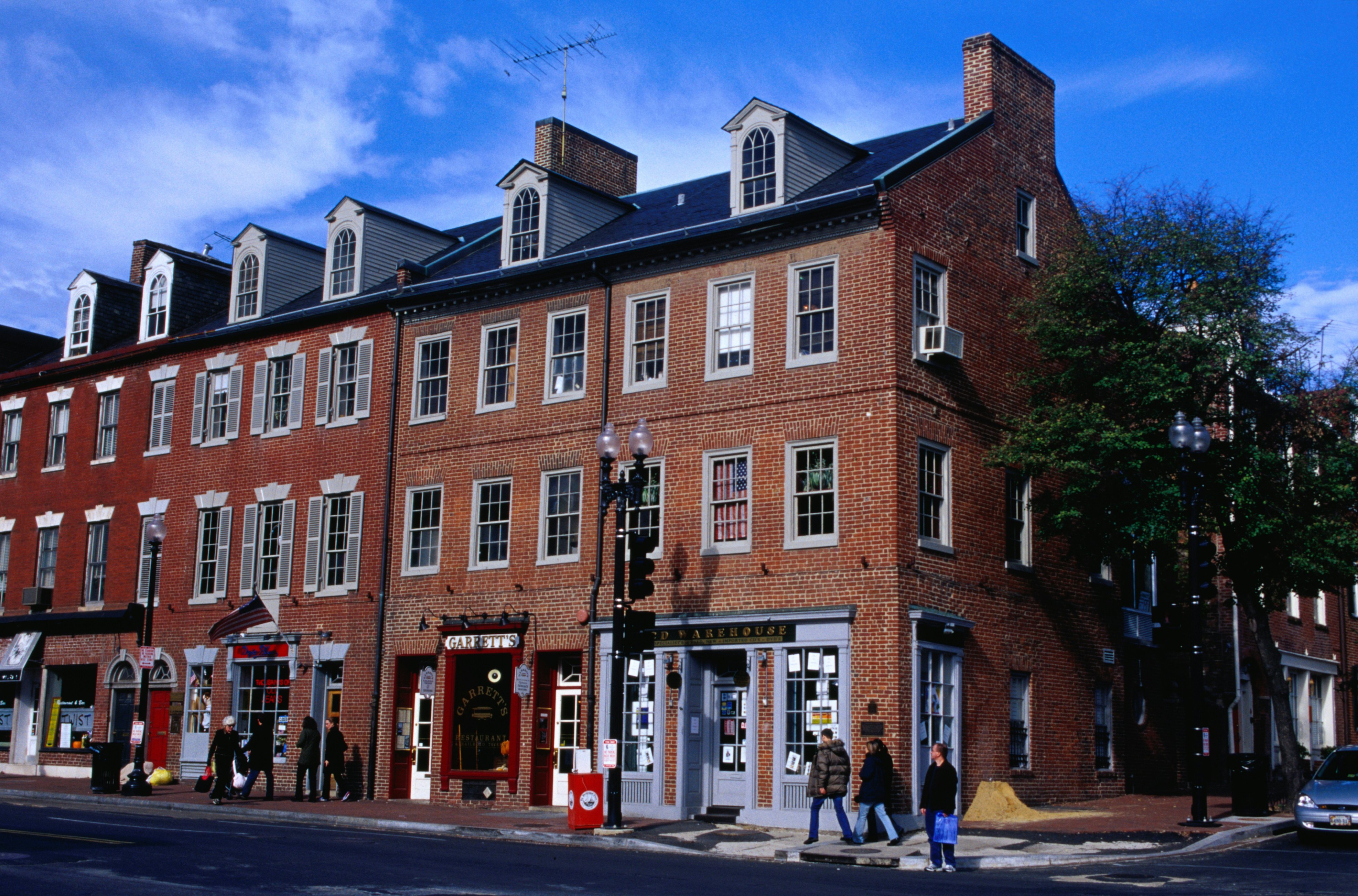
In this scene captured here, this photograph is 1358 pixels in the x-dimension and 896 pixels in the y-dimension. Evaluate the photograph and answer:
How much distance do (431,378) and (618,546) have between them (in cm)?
970

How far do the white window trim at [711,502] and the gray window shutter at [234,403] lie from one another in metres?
13.5

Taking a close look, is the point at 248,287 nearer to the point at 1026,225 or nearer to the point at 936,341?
the point at 936,341

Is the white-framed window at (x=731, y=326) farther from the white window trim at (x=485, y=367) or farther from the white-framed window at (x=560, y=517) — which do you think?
the white window trim at (x=485, y=367)

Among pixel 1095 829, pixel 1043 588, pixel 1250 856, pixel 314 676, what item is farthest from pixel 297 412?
pixel 1250 856

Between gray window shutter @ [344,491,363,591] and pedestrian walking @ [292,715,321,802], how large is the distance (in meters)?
3.36

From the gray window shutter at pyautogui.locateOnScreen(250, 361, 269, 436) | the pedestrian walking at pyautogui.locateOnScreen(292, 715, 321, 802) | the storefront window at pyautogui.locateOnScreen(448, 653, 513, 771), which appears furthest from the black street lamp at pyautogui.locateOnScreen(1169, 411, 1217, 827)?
the gray window shutter at pyautogui.locateOnScreen(250, 361, 269, 436)

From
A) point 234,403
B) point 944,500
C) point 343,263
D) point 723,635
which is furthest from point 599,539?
point 234,403

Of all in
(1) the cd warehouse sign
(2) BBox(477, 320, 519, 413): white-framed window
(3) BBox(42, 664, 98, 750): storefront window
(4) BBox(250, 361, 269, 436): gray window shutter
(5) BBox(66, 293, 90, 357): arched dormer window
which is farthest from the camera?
(5) BBox(66, 293, 90, 357): arched dormer window

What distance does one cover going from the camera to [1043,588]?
26047mm

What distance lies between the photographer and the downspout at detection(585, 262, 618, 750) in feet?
81.9

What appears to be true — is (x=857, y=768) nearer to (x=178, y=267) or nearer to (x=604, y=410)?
(x=604, y=410)

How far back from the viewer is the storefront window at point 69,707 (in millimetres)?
34531

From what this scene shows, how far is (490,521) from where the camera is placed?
90.7 ft

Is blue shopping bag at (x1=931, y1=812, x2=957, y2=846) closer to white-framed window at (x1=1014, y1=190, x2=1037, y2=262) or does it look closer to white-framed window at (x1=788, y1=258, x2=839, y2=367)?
white-framed window at (x1=788, y1=258, x2=839, y2=367)
